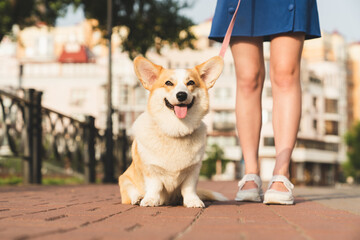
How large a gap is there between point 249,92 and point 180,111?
944 mm

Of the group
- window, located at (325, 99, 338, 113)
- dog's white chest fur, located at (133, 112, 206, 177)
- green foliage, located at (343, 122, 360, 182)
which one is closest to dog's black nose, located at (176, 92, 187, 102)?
dog's white chest fur, located at (133, 112, 206, 177)

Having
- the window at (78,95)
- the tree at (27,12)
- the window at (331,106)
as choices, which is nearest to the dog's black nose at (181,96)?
the tree at (27,12)

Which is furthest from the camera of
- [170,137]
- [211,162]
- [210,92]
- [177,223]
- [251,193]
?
[210,92]

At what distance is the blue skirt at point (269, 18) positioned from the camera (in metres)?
3.97

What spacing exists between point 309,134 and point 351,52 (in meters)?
22.6

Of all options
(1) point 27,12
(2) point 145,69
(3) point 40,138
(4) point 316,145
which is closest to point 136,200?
(2) point 145,69

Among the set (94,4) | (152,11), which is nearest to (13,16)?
(94,4)

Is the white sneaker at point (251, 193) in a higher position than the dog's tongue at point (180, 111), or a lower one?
lower

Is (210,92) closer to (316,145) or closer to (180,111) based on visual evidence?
(316,145)

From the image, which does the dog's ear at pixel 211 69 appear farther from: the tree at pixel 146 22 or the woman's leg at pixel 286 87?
the tree at pixel 146 22

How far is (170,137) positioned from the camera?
3514 millimetres

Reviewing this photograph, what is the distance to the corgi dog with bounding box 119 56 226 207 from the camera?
3455mm

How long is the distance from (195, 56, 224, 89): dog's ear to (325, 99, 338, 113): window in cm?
5851

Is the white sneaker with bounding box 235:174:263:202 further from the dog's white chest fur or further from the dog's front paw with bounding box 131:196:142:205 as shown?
the dog's front paw with bounding box 131:196:142:205
